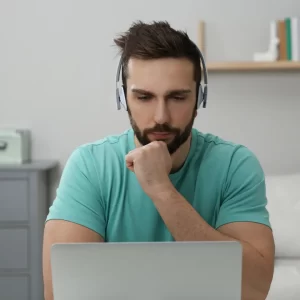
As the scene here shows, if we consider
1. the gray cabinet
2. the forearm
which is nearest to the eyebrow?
the forearm

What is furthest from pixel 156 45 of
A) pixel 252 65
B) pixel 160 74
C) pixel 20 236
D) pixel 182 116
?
pixel 20 236

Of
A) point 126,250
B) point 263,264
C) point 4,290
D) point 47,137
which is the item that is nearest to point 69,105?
point 47,137

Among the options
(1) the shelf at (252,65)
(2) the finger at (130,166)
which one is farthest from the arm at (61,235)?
(1) the shelf at (252,65)

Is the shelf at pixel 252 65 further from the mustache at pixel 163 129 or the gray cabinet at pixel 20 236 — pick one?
the mustache at pixel 163 129

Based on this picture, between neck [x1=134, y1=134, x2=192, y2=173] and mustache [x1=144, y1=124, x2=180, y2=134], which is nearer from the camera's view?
mustache [x1=144, y1=124, x2=180, y2=134]

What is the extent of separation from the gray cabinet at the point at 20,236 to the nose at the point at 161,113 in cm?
174

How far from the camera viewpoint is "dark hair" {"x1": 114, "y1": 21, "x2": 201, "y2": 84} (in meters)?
1.42

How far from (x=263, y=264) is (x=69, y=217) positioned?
0.46 meters

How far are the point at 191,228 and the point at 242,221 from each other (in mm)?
148

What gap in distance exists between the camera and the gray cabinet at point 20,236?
9.99 feet

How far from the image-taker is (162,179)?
1.38m

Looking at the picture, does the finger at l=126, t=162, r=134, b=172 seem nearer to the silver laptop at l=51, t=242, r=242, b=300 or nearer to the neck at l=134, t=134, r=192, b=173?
the neck at l=134, t=134, r=192, b=173

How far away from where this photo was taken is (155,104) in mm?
1415

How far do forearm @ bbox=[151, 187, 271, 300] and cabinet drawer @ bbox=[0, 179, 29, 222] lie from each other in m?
1.81
